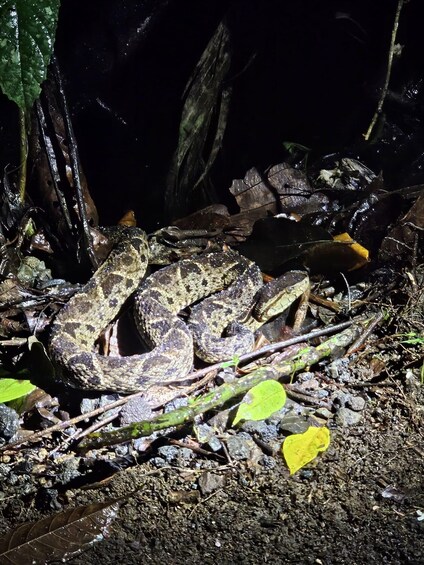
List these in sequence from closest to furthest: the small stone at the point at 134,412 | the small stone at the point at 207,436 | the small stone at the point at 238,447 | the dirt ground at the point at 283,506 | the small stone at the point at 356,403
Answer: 1. the dirt ground at the point at 283,506
2. the small stone at the point at 238,447
3. the small stone at the point at 207,436
4. the small stone at the point at 356,403
5. the small stone at the point at 134,412

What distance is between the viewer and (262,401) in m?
3.47

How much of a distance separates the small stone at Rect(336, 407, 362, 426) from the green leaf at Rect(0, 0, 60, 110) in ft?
7.93

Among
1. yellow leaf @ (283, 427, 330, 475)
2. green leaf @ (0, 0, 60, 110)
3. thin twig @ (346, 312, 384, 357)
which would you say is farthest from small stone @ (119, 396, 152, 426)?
green leaf @ (0, 0, 60, 110)

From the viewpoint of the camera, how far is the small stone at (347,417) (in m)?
3.43

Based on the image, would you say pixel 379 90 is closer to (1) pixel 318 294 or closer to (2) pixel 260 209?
(2) pixel 260 209

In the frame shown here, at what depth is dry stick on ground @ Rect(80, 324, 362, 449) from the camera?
10.5 feet

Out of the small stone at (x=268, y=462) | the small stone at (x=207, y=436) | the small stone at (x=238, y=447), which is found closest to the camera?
the small stone at (x=268, y=462)

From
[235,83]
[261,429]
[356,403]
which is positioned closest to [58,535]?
[261,429]

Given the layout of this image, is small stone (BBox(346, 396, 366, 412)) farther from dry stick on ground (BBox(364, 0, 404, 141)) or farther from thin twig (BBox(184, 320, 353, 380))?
dry stick on ground (BBox(364, 0, 404, 141))

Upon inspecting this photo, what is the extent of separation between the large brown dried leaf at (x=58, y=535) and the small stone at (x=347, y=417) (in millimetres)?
1349

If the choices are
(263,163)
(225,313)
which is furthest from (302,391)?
(263,163)

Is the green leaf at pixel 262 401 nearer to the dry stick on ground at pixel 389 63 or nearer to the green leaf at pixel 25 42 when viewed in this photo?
the green leaf at pixel 25 42

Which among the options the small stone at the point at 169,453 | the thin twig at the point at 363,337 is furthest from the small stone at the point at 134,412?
the thin twig at the point at 363,337

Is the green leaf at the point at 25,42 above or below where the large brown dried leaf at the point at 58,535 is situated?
above
